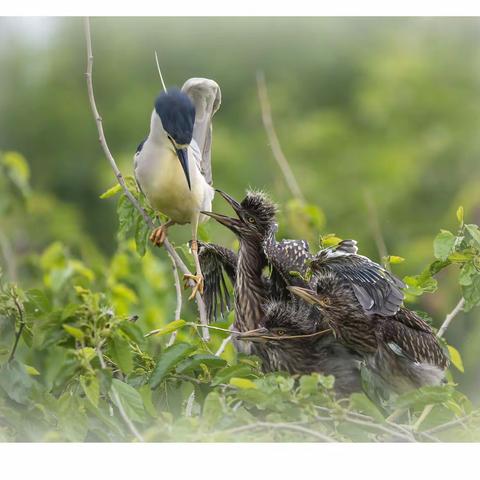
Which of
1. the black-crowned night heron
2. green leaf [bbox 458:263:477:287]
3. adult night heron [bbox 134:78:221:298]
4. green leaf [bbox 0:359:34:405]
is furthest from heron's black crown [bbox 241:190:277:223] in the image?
green leaf [bbox 0:359:34:405]

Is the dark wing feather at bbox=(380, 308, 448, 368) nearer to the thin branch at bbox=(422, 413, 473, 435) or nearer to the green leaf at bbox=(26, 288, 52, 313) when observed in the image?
the thin branch at bbox=(422, 413, 473, 435)

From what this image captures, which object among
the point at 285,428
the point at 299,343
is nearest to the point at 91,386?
the point at 285,428

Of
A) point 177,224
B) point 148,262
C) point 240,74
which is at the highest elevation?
point 240,74

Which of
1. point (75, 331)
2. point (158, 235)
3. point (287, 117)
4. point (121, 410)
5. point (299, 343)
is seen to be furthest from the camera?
point (287, 117)

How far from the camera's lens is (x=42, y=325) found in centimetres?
255

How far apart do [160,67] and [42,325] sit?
82 centimetres

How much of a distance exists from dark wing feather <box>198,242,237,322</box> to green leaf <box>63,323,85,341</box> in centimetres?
70

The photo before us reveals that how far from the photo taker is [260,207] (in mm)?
3027

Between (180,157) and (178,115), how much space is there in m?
0.12

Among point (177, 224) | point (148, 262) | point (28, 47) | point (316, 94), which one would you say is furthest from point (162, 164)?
point (316, 94)

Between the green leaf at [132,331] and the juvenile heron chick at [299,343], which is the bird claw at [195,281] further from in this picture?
the green leaf at [132,331]

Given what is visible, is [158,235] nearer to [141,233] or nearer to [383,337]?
[141,233]

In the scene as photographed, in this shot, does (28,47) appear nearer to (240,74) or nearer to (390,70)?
(240,74)

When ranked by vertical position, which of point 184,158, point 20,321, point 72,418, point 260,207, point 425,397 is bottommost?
point 72,418
